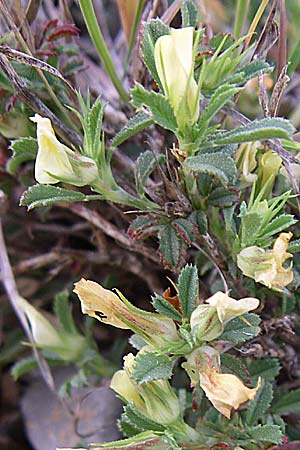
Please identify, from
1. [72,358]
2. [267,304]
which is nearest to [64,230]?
[72,358]

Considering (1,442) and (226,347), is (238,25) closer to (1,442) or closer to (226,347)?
(226,347)

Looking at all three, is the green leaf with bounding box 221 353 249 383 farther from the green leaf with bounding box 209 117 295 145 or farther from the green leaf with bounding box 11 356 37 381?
the green leaf with bounding box 11 356 37 381

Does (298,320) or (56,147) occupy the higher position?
(56,147)

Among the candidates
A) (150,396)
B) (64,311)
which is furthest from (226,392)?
(64,311)

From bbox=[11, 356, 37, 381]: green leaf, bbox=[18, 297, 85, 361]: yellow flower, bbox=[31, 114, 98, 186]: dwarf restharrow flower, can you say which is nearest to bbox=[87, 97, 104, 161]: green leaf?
bbox=[31, 114, 98, 186]: dwarf restharrow flower

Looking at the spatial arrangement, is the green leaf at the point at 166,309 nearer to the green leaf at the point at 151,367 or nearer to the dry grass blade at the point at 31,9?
the green leaf at the point at 151,367
